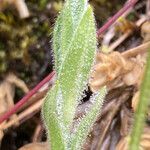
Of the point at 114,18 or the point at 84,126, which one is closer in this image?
the point at 84,126

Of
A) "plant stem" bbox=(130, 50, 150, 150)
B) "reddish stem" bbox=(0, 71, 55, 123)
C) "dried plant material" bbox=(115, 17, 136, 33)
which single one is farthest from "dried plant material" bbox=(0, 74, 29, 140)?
"plant stem" bbox=(130, 50, 150, 150)

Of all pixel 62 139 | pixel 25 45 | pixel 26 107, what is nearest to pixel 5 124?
pixel 26 107

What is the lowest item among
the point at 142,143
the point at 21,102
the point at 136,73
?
the point at 142,143

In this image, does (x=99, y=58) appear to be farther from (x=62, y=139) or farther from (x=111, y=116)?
(x=62, y=139)

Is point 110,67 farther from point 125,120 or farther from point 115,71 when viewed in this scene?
point 125,120

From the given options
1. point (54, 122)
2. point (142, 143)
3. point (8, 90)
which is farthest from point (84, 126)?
point (8, 90)

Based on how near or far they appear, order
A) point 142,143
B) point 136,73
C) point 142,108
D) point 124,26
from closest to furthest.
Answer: point 142,108
point 142,143
point 136,73
point 124,26

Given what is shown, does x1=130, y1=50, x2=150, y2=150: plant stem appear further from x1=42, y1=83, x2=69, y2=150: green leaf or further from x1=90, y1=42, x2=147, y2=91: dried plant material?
x1=90, y1=42, x2=147, y2=91: dried plant material
